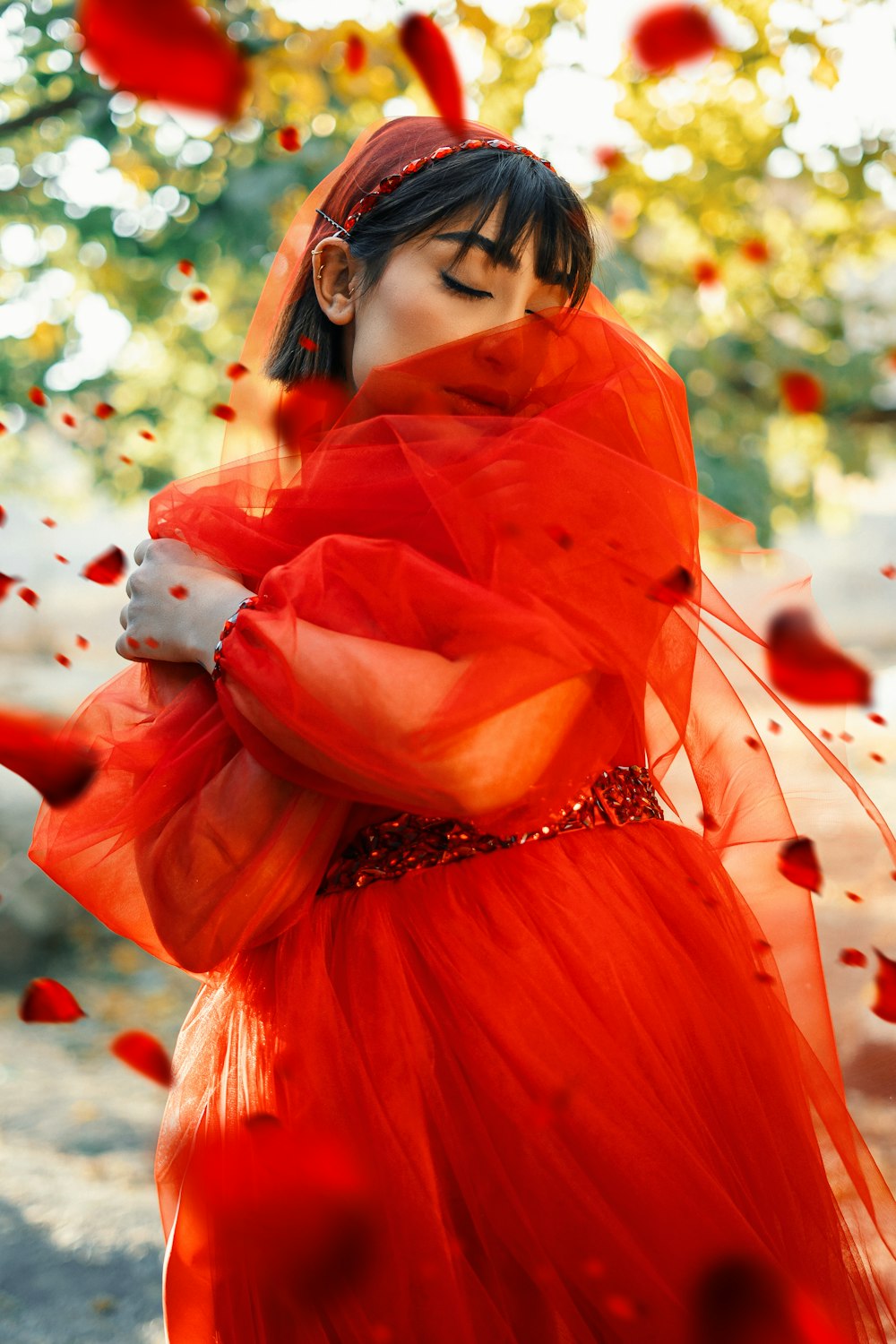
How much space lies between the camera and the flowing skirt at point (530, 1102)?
112 cm

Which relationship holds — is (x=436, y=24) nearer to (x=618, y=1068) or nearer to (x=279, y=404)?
(x=279, y=404)

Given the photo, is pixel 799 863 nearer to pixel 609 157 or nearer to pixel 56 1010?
pixel 56 1010

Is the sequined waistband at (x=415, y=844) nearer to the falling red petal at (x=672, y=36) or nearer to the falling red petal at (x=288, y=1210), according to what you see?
the falling red petal at (x=288, y=1210)

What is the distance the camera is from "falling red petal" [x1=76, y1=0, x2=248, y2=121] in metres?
2.50

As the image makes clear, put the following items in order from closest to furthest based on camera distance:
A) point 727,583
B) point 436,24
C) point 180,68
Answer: point 727,583, point 180,68, point 436,24

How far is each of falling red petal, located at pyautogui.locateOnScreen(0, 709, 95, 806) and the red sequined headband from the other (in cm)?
73

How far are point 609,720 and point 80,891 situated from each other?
644 millimetres

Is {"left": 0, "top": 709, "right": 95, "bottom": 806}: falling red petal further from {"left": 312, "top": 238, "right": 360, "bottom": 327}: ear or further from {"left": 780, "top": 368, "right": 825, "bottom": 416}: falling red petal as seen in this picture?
{"left": 780, "top": 368, "right": 825, "bottom": 416}: falling red petal

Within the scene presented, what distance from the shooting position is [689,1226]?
3.65 feet

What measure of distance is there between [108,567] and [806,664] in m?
0.95

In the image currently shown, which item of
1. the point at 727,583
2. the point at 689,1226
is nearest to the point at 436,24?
the point at 727,583

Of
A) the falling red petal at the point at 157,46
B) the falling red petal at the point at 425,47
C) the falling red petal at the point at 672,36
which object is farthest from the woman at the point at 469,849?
the falling red petal at the point at 672,36

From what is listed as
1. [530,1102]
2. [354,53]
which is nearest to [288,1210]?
[530,1102]

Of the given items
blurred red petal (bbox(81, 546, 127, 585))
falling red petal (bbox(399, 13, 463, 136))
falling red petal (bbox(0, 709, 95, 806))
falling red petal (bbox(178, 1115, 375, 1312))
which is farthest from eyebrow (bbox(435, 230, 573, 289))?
falling red petal (bbox(399, 13, 463, 136))
